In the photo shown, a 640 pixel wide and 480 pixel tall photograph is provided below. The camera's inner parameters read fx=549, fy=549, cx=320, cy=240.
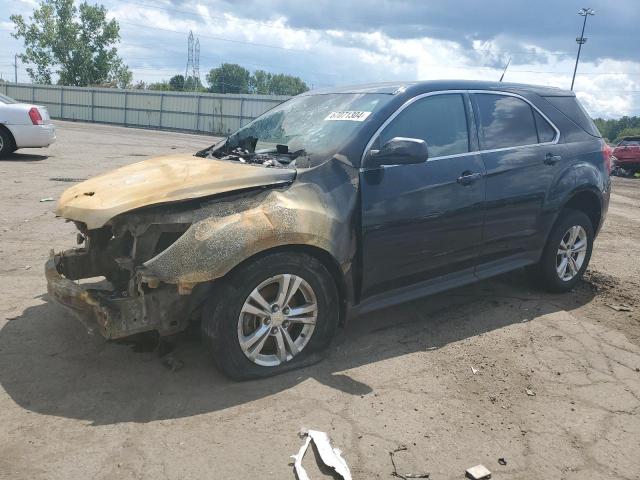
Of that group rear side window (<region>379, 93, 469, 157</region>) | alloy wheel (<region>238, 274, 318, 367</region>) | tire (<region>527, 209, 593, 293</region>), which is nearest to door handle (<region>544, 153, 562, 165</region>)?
tire (<region>527, 209, 593, 293</region>)

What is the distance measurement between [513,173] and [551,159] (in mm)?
539

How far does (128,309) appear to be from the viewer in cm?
302

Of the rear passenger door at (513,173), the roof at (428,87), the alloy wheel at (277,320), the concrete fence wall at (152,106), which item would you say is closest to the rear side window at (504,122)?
the rear passenger door at (513,173)

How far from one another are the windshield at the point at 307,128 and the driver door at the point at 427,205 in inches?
9.6

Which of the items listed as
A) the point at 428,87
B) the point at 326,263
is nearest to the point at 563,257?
the point at 428,87

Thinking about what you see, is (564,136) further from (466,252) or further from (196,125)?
(196,125)

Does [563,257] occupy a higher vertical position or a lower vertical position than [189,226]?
lower

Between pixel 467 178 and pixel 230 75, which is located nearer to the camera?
pixel 467 178

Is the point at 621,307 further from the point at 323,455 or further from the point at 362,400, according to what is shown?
the point at 323,455

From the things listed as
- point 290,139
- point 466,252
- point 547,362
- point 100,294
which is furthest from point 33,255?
point 547,362

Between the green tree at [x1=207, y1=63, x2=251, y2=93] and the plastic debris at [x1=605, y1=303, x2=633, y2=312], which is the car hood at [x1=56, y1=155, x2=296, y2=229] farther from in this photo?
the green tree at [x1=207, y1=63, x2=251, y2=93]

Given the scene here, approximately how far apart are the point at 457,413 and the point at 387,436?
19.7 inches

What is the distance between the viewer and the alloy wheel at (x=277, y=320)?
3.24 metres

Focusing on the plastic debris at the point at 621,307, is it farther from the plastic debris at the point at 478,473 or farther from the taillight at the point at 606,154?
the plastic debris at the point at 478,473
